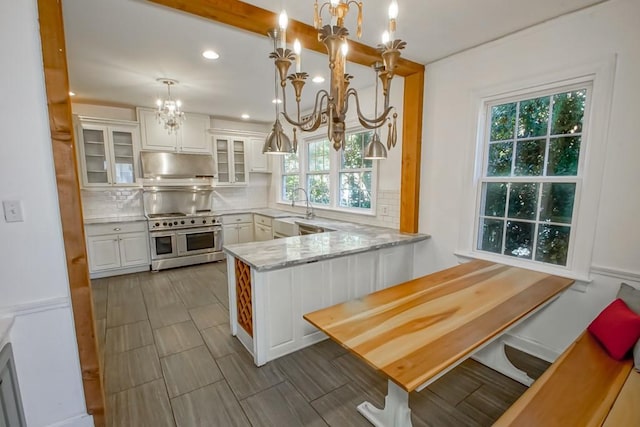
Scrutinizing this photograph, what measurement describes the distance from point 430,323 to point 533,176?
5.73 feet

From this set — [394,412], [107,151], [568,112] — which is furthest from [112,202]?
[568,112]

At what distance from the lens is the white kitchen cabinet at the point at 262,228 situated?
16.3 ft

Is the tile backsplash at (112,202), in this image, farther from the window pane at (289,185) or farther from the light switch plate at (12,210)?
the light switch plate at (12,210)

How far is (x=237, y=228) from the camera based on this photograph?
5465mm

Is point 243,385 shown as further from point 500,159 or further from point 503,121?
point 503,121

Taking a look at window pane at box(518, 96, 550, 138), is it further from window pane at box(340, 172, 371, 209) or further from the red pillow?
window pane at box(340, 172, 371, 209)

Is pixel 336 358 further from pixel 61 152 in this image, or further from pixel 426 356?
pixel 61 152

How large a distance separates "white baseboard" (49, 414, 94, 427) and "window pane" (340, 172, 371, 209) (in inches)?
129

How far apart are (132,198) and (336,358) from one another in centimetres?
443

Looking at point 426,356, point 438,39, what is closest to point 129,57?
point 438,39

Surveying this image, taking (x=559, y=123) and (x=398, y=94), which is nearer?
(x=559, y=123)

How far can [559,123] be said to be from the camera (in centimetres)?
222

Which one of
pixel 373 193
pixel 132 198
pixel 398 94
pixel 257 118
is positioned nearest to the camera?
pixel 398 94

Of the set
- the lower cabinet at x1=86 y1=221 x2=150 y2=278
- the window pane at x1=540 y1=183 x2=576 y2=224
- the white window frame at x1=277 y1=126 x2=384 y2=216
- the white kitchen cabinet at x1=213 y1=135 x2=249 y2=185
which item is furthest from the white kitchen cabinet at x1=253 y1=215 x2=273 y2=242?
the window pane at x1=540 y1=183 x2=576 y2=224
